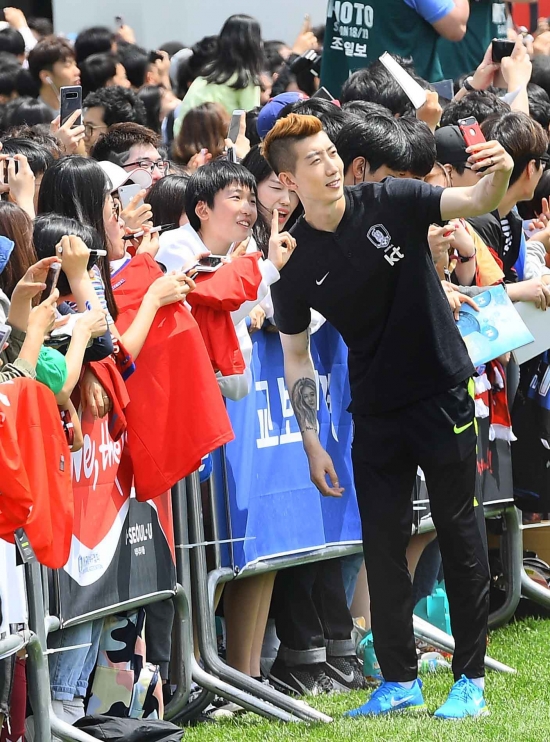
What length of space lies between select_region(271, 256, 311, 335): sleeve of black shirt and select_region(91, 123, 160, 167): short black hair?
1.90 m

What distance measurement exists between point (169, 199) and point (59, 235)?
157 centimetres

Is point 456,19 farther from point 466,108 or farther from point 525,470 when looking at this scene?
point 525,470

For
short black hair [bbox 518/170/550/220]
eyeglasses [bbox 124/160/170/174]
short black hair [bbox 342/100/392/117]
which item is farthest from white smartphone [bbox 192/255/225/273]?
short black hair [bbox 518/170/550/220]

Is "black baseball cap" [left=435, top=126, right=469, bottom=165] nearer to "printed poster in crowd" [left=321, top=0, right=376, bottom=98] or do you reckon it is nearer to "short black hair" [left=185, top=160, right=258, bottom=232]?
"short black hair" [left=185, top=160, right=258, bottom=232]

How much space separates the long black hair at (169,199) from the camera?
615cm

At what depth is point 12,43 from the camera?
11.3 metres

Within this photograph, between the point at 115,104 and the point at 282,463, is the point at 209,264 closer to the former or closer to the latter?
the point at 282,463

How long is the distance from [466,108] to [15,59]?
4.56 meters

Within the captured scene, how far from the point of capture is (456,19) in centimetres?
859

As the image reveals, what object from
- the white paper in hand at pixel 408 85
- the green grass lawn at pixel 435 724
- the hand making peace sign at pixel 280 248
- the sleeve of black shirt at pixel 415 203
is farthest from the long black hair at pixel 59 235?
the white paper in hand at pixel 408 85

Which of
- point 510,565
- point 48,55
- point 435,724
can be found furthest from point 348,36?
point 435,724

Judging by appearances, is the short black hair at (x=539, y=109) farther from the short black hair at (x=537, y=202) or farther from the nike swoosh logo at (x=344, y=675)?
the nike swoosh logo at (x=344, y=675)

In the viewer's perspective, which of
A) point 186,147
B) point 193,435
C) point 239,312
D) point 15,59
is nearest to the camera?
point 193,435

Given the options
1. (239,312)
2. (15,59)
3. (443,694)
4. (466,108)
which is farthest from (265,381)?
(15,59)
